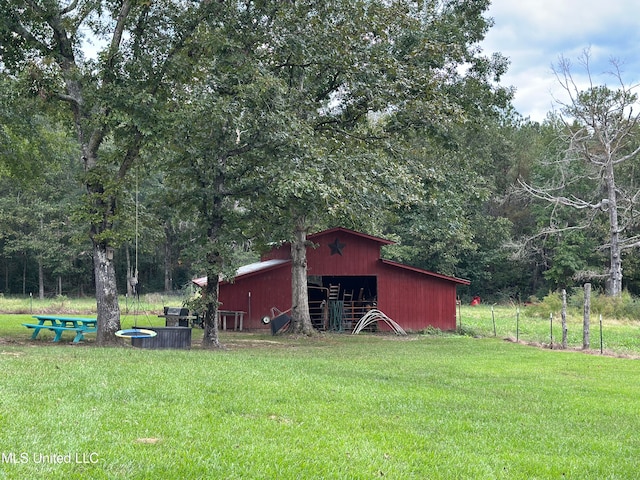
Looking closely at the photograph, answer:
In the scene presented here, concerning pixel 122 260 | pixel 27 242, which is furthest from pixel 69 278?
pixel 27 242

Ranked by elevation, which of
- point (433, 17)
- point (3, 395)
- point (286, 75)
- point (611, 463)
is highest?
point (433, 17)

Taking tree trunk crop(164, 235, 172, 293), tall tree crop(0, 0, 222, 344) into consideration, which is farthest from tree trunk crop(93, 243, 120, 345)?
tree trunk crop(164, 235, 172, 293)

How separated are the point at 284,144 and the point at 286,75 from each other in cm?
515

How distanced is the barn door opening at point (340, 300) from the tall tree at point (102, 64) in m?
12.7

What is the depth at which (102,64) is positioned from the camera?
596 inches

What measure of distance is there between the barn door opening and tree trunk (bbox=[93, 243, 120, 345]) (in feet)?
40.9

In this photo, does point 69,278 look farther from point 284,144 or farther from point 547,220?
point 284,144

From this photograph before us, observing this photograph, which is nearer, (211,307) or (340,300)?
(211,307)

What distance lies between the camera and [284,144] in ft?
50.7

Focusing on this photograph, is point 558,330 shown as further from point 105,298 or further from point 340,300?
point 105,298

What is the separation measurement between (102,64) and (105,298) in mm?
5740

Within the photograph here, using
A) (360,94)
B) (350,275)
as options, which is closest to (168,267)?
(350,275)

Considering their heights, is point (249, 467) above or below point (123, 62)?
below

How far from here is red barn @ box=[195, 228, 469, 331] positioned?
1061 inches
